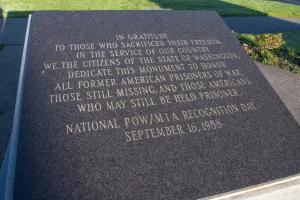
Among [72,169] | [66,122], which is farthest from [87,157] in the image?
[66,122]

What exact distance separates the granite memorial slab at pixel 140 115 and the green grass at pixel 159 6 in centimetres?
644

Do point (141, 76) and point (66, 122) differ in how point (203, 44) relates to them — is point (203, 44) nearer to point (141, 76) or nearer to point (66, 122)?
point (141, 76)

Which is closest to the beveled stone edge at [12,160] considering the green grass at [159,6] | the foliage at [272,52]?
the foliage at [272,52]

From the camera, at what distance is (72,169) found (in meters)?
3.76

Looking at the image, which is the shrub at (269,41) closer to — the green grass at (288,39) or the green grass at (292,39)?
the green grass at (288,39)

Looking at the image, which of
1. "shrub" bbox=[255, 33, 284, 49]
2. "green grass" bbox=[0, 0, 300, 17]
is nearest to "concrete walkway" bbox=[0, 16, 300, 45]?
"green grass" bbox=[0, 0, 300, 17]

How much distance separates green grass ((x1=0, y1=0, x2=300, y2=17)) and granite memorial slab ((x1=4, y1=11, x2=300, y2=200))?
6.44 m

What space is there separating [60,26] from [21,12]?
6278 mm

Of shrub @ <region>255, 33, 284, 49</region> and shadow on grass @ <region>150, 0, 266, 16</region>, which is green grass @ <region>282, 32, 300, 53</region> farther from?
shadow on grass @ <region>150, 0, 266, 16</region>

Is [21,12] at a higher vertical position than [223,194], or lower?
higher

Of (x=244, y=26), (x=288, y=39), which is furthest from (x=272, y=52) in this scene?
(x=244, y=26)

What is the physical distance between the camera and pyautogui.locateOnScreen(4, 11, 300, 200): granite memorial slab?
3.80 metres

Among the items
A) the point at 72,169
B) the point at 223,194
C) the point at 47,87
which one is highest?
the point at 47,87

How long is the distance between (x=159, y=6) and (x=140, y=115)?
9.34 m
